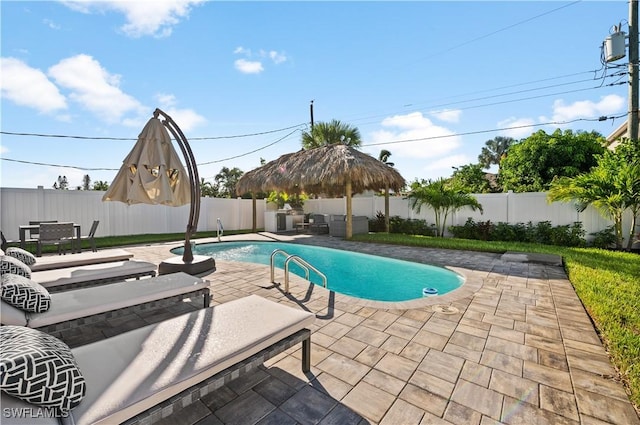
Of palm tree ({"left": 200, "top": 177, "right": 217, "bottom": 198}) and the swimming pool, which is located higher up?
palm tree ({"left": 200, "top": 177, "right": 217, "bottom": 198})

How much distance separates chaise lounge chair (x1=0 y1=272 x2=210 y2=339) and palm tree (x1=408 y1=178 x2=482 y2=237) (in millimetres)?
10036

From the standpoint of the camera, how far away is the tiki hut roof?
36.9 feet

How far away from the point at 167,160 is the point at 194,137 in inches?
612

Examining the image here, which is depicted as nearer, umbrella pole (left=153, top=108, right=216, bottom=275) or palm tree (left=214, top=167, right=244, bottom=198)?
umbrella pole (left=153, top=108, right=216, bottom=275)

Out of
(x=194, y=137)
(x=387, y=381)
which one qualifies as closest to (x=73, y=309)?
(x=387, y=381)

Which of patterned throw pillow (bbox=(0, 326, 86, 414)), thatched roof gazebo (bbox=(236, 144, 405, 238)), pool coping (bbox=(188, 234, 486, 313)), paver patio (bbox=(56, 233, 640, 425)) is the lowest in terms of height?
paver patio (bbox=(56, 233, 640, 425))

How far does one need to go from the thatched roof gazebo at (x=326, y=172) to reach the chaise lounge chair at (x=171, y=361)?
8983mm

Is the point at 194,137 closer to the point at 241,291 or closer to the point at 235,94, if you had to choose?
the point at 235,94

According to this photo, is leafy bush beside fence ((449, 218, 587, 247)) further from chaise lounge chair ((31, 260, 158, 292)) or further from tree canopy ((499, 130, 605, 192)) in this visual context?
chaise lounge chair ((31, 260, 158, 292))

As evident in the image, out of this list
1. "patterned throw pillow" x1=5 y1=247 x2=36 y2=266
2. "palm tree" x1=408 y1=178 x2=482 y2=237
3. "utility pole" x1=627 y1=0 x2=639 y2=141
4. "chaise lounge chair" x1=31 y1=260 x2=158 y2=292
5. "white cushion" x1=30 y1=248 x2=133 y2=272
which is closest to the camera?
"chaise lounge chair" x1=31 y1=260 x2=158 y2=292

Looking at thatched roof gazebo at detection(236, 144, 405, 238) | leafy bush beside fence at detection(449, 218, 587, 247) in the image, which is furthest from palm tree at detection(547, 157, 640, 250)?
thatched roof gazebo at detection(236, 144, 405, 238)

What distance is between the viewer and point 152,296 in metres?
3.22

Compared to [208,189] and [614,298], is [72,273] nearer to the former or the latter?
[614,298]

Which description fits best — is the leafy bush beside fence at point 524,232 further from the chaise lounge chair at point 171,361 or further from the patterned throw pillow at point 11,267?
the patterned throw pillow at point 11,267
